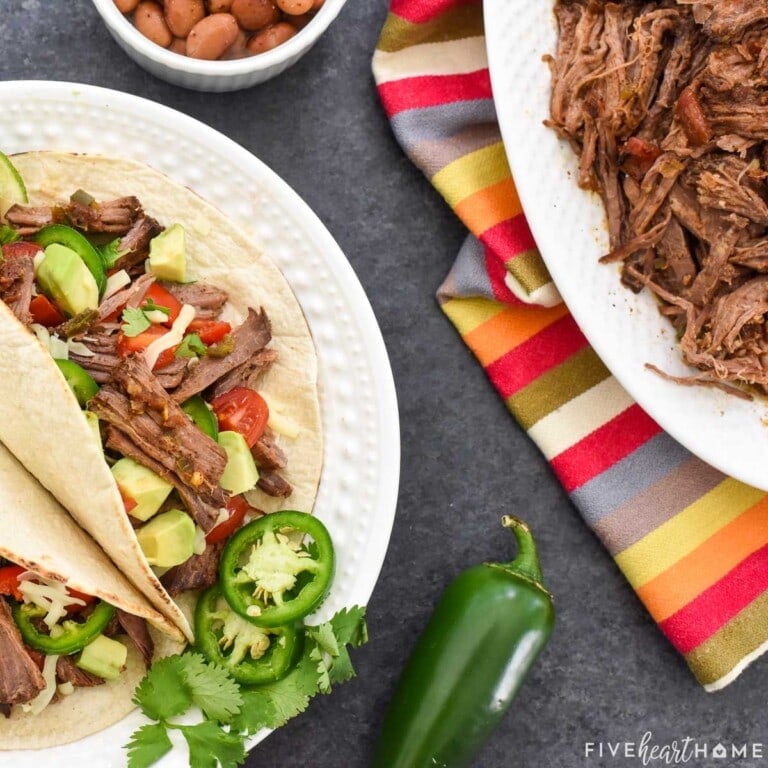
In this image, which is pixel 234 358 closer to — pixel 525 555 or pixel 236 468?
pixel 236 468

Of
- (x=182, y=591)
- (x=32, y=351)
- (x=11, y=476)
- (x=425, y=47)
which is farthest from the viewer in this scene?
(x=425, y=47)

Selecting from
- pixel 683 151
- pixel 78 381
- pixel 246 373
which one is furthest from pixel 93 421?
pixel 683 151

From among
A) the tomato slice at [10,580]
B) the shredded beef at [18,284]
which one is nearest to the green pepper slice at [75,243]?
the shredded beef at [18,284]

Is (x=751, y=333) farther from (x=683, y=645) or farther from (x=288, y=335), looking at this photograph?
(x=288, y=335)

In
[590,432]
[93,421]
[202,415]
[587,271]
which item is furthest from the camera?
[590,432]

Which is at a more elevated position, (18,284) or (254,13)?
(254,13)

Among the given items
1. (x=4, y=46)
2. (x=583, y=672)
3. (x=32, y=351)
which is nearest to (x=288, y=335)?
(x=32, y=351)

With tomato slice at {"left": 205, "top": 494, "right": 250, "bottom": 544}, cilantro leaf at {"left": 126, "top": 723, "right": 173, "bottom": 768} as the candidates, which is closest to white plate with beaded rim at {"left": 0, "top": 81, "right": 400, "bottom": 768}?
cilantro leaf at {"left": 126, "top": 723, "right": 173, "bottom": 768}
